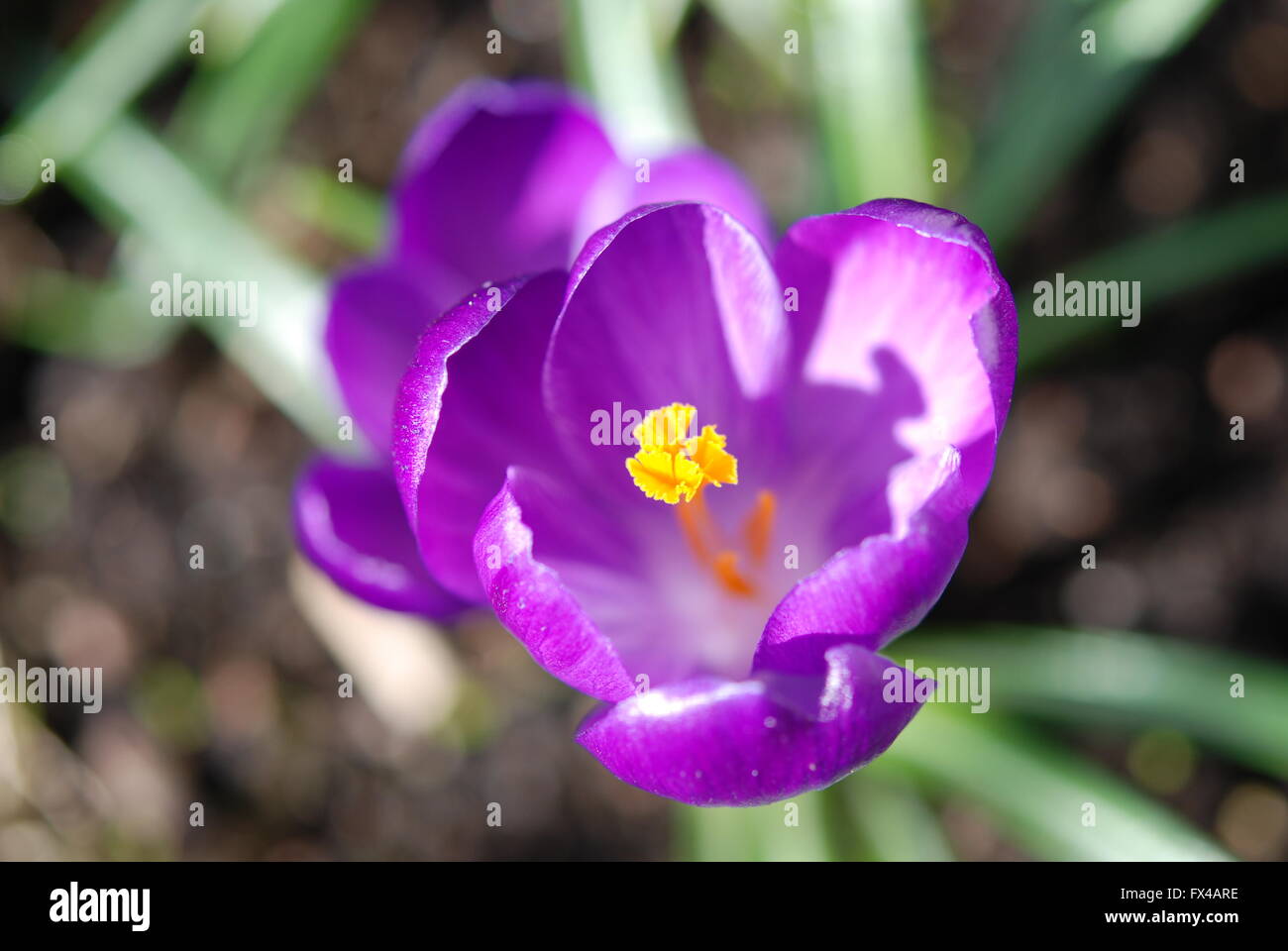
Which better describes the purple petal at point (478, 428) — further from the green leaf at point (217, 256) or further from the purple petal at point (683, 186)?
the green leaf at point (217, 256)

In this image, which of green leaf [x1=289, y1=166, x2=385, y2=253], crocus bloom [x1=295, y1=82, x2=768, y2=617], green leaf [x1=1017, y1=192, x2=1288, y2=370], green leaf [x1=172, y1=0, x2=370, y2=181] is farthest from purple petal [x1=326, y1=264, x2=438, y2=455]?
green leaf [x1=1017, y1=192, x2=1288, y2=370]

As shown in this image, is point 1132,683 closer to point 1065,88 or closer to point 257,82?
point 1065,88

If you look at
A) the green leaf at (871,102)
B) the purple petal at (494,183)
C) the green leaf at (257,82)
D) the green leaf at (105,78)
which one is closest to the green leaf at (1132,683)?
the green leaf at (871,102)

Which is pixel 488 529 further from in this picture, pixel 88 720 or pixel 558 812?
pixel 88 720

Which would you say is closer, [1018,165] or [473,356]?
[473,356]

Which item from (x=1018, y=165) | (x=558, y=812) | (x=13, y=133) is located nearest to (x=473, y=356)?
(x=1018, y=165)

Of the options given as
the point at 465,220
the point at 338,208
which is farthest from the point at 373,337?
the point at 338,208

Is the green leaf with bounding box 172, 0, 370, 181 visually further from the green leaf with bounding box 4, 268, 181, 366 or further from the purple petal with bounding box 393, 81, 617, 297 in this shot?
the purple petal with bounding box 393, 81, 617, 297
